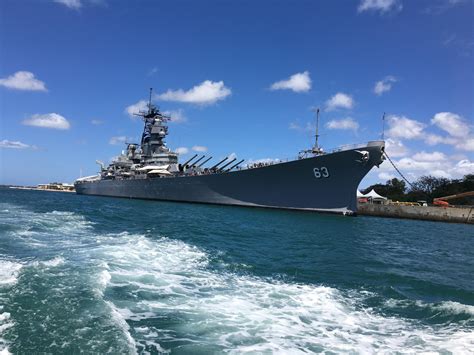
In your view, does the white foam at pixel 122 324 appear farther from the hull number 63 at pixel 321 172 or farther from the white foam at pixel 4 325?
the hull number 63 at pixel 321 172

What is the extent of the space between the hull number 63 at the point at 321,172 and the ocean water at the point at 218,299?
16.2m

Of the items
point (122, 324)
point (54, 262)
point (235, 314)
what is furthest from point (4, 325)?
point (54, 262)

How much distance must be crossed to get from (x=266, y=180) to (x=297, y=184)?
9.22 feet

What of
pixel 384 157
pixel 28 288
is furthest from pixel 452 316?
pixel 384 157

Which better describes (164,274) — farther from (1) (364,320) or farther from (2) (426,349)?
(2) (426,349)

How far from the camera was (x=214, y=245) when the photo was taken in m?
12.6

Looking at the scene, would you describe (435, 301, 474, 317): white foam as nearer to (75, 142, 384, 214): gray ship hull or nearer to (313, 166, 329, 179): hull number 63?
(75, 142, 384, 214): gray ship hull

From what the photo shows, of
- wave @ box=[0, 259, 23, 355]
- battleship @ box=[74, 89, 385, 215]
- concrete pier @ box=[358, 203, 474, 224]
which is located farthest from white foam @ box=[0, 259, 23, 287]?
concrete pier @ box=[358, 203, 474, 224]

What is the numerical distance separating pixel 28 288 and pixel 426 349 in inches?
245

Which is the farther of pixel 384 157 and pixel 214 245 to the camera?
pixel 384 157

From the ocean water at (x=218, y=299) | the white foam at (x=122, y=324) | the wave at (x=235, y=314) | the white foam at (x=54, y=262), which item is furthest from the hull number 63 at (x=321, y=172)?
the white foam at (x=122, y=324)

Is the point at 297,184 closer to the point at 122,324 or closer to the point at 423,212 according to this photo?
the point at 423,212

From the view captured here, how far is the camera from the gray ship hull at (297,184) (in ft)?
91.4

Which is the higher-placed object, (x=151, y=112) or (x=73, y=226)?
(x=151, y=112)
